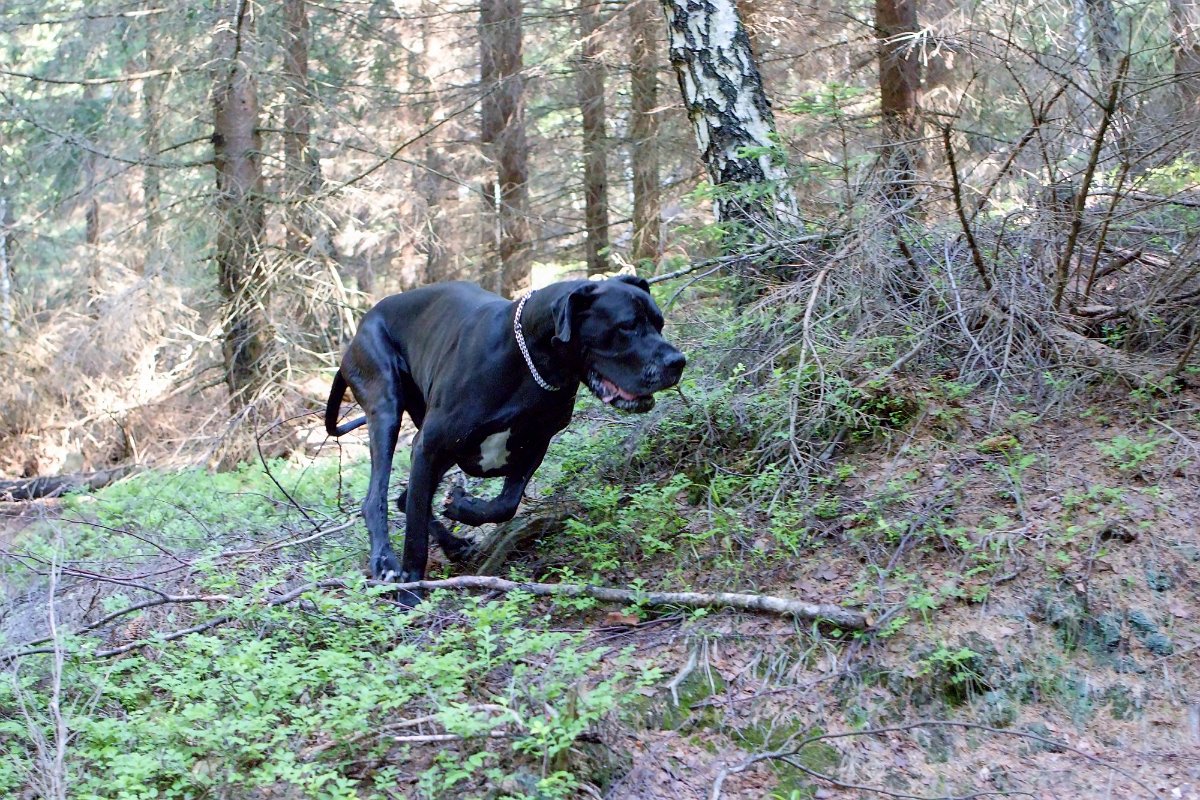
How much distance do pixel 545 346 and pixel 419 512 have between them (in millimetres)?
1151

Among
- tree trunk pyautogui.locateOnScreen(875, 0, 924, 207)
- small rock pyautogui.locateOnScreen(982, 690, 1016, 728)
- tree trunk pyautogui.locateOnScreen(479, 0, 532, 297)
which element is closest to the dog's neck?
small rock pyautogui.locateOnScreen(982, 690, 1016, 728)

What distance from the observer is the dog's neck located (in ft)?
16.8

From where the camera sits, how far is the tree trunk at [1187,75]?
5.72 meters

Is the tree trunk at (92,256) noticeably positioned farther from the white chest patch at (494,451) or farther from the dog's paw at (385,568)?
the white chest patch at (494,451)

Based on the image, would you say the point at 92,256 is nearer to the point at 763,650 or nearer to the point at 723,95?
the point at 723,95

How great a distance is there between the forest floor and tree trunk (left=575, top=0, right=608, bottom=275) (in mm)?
8788

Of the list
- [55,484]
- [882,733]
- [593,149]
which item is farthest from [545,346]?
[593,149]

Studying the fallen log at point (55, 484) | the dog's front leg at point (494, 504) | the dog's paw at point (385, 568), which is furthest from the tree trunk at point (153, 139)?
the dog's front leg at point (494, 504)

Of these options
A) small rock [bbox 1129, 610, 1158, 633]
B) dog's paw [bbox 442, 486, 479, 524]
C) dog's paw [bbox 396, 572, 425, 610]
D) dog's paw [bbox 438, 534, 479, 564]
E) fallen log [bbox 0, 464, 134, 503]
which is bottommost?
fallen log [bbox 0, 464, 134, 503]

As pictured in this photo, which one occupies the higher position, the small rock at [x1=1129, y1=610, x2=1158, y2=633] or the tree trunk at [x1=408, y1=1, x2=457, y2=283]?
the tree trunk at [x1=408, y1=1, x2=457, y2=283]

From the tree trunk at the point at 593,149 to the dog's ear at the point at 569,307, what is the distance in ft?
29.0

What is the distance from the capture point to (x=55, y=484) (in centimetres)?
1278

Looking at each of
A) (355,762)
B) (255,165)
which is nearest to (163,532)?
(355,762)

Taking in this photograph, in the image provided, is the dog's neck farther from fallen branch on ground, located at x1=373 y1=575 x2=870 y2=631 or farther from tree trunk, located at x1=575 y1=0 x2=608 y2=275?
tree trunk, located at x1=575 y1=0 x2=608 y2=275
